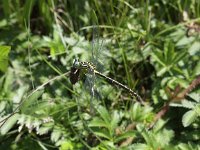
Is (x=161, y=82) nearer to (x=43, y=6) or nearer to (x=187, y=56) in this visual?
(x=187, y=56)

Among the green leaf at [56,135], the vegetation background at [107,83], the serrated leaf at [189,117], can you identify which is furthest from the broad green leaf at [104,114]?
the serrated leaf at [189,117]

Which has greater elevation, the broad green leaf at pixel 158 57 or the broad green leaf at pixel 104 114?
the broad green leaf at pixel 158 57

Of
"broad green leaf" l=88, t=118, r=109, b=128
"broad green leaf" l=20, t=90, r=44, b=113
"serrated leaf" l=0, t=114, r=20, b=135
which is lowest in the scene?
"broad green leaf" l=88, t=118, r=109, b=128

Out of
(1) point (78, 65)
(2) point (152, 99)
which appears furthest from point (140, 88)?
(1) point (78, 65)

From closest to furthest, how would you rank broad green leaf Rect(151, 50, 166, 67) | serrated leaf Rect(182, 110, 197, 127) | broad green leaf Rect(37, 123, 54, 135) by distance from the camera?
serrated leaf Rect(182, 110, 197, 127)
broad green leaf Rect(37, 123, 54, 135)
broad green leaf Rect(151, 50, 166, 67)

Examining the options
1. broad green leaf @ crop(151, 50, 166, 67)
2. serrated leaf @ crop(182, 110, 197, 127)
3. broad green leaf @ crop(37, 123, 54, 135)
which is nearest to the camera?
serrated leaf @ crop(182, 110, 197, 127)

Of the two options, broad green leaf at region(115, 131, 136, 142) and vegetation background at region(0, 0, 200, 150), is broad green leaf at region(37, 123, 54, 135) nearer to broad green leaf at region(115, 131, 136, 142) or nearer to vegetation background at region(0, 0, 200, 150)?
vegetation background at region(0, 0, 200, 150)

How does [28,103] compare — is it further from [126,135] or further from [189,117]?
[189,117]

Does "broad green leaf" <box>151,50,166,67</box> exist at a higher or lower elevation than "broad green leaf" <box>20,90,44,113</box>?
lower

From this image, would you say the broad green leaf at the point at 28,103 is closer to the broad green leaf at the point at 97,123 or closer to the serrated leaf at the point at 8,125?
the serrated leaf at the point at 8,125

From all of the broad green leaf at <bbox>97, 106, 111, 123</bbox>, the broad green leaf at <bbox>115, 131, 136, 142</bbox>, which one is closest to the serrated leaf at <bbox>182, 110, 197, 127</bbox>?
the broad green leaf at <bbox>115, 131, 136, 142</bbox>
